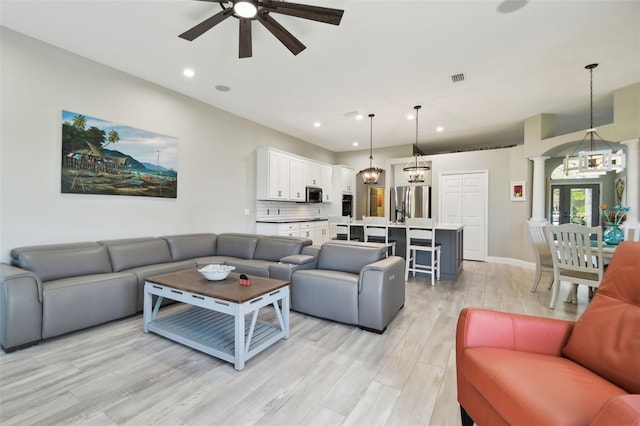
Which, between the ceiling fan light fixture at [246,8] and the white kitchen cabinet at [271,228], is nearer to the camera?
the ceiling fan light fixture at [246,8]

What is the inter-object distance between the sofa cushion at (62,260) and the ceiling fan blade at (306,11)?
10.2 feet

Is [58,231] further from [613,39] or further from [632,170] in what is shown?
[632,170]

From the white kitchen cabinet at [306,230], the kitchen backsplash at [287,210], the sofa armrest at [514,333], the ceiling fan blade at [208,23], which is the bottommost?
the sofa armrest at [514,333]

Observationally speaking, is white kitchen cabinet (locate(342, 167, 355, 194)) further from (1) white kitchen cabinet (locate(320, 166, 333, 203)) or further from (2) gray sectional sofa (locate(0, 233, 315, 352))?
(2) gray sectional sofa (locate(0, 233, 315, 352))

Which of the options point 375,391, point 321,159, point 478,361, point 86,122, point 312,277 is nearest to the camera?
point 478,361

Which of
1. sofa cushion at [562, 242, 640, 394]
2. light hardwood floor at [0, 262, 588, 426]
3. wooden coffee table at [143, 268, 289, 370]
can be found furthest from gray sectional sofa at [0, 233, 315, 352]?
sofa cushion at [562, 242, 640, 394]

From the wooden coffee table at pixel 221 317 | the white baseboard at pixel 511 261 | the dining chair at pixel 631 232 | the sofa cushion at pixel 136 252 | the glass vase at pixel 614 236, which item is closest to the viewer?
the wooden coffee table at pixel 221 317

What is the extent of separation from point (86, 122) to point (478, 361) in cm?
449

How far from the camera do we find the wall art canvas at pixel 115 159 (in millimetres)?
3254

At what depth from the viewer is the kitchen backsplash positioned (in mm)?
5891

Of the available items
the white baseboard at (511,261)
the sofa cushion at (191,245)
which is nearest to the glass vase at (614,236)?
the white baseboard at (511,261)

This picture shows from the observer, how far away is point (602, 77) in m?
3.78

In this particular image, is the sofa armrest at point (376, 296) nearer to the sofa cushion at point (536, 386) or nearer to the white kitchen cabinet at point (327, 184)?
the sofa cushion at point (536, 386)

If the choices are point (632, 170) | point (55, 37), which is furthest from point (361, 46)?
point (632, 170)
